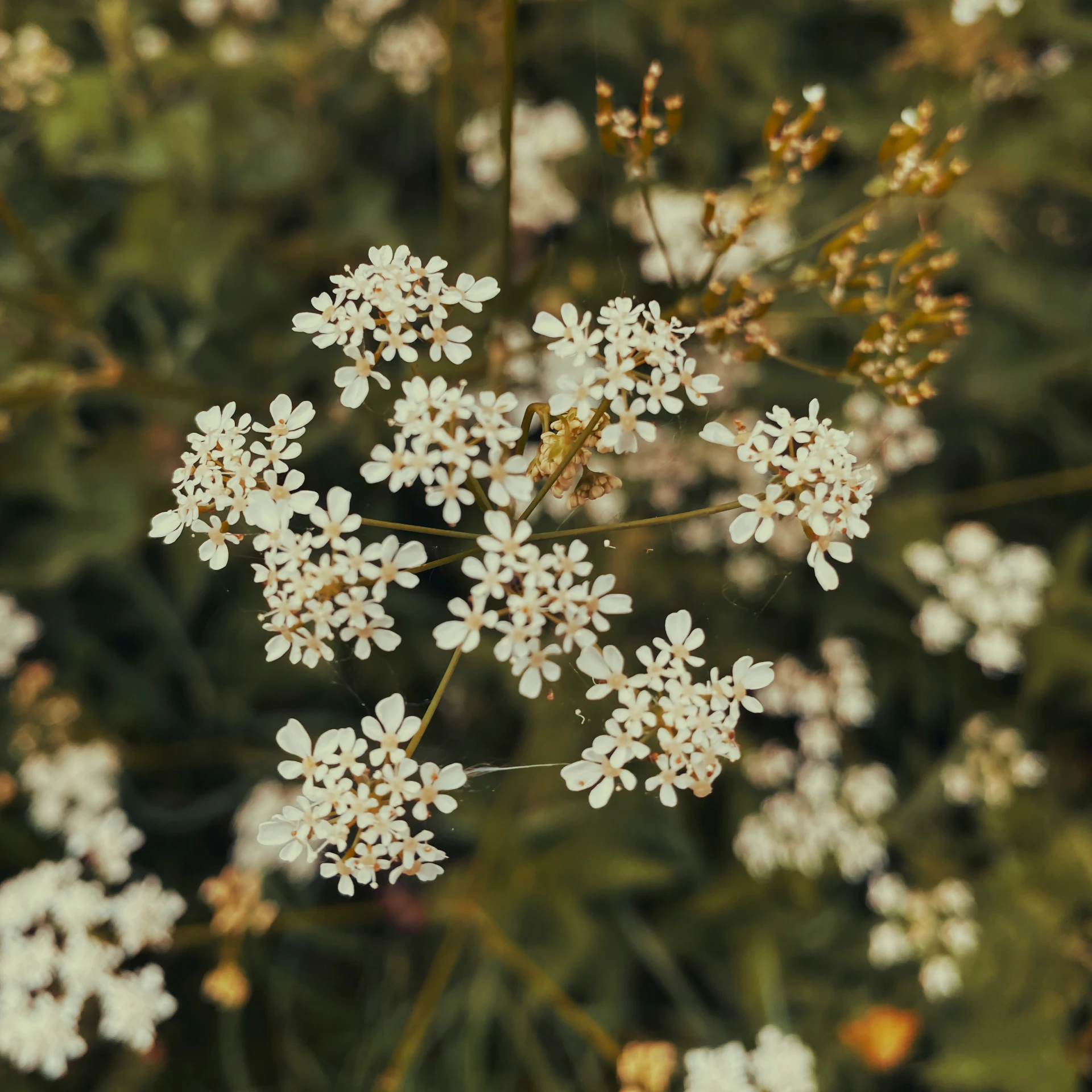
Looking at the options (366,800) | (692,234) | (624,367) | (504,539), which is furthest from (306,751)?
(692,234)

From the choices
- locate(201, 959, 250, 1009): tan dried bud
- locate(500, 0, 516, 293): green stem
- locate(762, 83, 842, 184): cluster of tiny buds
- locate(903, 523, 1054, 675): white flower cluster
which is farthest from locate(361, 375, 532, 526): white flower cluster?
locate(903, 523, 1054, 675): white flower cluster

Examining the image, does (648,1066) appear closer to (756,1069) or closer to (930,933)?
(756,1069)

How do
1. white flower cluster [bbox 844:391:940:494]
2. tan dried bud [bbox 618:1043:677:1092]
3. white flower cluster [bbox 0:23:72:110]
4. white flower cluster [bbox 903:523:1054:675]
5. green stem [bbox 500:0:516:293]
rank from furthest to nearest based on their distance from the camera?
white flower cluster [bbox 903:523:1054:675], white flower cluster [bbox 844:391:940:494], white flower cluster [bbox 0:23:72:110], tan dried bud [bbox 618:1043:677:1092], green stem [bbox 500:0:516:293]

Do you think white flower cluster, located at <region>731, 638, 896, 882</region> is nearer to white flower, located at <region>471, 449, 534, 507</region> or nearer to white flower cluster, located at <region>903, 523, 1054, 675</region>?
white flower cluster, located at <region>903, 523, 1054, 675</region>

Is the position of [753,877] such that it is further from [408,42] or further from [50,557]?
[408,42]

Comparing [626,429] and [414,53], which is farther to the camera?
[414,53]

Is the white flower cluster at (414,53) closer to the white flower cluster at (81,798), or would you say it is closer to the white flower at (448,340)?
the white flower at (448,340)
